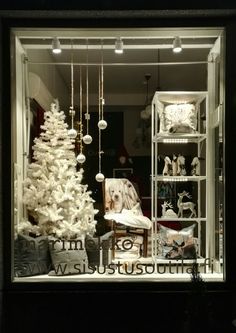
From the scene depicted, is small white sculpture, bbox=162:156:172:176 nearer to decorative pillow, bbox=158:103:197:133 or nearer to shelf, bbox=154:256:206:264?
decorative pillow, bbox=158:103:197:133

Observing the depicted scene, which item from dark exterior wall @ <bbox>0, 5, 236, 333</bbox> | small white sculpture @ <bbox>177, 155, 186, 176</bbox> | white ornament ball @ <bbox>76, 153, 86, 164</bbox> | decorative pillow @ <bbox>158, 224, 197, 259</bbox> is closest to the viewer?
dark exterior wall @ <bbox>0, 5, 236, 333</bbox>

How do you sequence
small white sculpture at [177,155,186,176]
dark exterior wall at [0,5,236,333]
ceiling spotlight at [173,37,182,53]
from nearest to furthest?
dark exterior wall at [0,5,236,333] → ceiling spotlight at [173,37,182,53] → small white sculpture at [177,155,186,176]

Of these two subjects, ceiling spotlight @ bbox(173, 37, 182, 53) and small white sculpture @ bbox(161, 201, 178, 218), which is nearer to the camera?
ceiling spotlight @ bbox(173, 37, 182, 53)

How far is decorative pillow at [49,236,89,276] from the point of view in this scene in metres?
3.53

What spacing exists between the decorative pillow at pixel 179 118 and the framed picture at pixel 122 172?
19.3 inches

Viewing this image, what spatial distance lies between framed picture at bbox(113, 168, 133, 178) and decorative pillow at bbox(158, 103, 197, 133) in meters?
0.49

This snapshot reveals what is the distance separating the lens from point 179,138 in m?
3.89

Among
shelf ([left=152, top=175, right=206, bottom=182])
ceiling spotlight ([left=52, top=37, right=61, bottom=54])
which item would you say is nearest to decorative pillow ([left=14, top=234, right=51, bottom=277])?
shelf ([left=152, top=175, right=206, bottom=182])

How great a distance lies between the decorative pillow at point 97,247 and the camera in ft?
11.8

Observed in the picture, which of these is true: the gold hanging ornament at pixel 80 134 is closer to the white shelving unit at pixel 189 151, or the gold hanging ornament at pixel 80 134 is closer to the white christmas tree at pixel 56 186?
the white christmas tree at pixel 56 186

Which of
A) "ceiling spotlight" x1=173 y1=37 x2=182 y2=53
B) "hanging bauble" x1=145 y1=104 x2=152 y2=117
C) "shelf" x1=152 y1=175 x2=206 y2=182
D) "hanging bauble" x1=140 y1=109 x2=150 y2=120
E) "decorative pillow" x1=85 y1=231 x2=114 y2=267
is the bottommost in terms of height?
"decorative pillow" x1=85 y1=231 x2=114 y2=267
